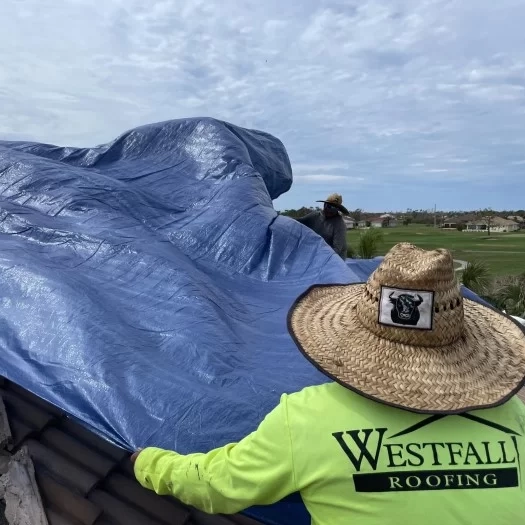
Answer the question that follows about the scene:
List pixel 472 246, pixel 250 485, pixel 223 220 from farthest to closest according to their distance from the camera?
pixel 472 246
pixel 223 220
pixel 250 485

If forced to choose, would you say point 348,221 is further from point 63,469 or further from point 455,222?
point 455,222

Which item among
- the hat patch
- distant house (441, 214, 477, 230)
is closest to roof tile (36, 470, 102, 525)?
the hat patch

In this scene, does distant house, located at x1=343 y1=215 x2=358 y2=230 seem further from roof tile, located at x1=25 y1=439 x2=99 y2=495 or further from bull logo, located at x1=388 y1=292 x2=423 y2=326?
bull logo, located at x1=388 y1=292 x2=423 y2=326

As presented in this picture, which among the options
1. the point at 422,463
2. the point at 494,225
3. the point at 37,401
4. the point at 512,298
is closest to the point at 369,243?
the point at 512,298

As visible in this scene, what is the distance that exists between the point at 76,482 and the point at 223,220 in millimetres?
1597

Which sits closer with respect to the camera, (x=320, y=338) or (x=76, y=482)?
(x=320, y=338)

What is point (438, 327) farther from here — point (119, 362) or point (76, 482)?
point (76, 482)

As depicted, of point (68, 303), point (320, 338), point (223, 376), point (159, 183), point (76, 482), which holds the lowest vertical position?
point (76, 482)

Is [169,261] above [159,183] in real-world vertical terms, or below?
below

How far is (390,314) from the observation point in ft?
3.54

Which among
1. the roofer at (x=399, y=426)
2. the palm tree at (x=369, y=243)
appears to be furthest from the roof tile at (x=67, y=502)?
the palm tree at (x=369, y=243)

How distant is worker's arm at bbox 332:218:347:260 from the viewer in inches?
193

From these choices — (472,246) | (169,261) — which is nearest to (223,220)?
(169,261)

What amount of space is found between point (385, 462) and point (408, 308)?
0.29 metres
